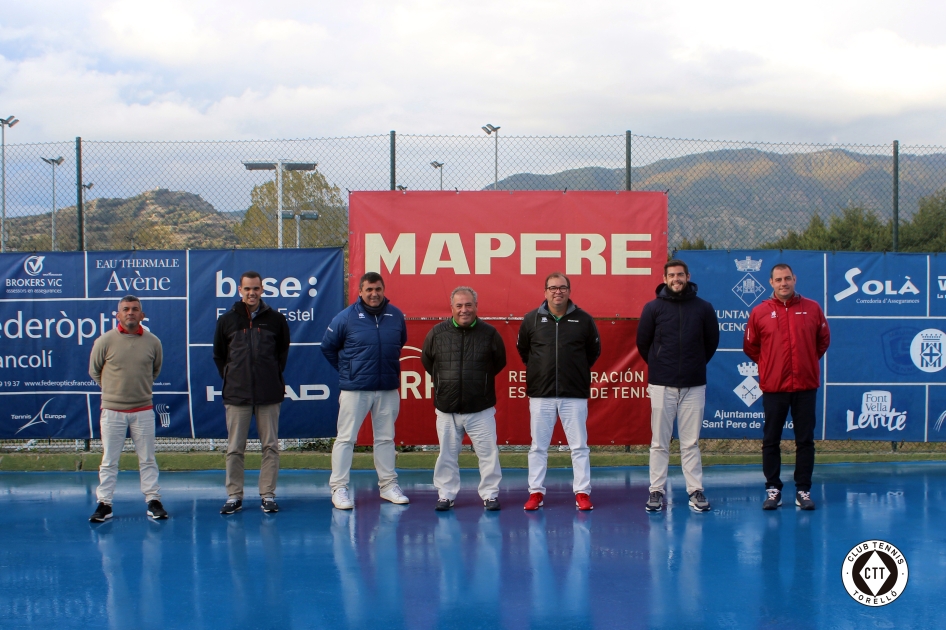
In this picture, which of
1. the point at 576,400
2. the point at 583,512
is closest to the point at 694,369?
the point at 576,400

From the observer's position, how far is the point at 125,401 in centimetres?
581

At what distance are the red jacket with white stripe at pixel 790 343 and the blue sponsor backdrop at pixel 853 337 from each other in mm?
1395

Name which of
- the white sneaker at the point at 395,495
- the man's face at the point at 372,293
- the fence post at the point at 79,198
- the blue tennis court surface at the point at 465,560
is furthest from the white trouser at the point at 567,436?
the fence post at the point at 79,198

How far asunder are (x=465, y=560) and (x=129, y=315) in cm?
327

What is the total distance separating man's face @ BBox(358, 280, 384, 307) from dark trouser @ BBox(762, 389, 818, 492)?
323cm

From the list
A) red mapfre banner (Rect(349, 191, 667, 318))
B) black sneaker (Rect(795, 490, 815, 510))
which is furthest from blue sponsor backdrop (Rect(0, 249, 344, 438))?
black sneaker (Rect(795, 490, 815, 510))

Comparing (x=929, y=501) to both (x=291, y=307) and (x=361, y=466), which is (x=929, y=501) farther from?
(x=291, y=307)

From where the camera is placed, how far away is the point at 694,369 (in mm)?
5879

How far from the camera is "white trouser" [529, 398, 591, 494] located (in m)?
5.98

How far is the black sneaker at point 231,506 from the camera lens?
5.89 meters

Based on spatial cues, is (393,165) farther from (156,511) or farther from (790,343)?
(790,343)
